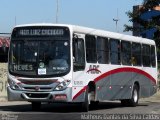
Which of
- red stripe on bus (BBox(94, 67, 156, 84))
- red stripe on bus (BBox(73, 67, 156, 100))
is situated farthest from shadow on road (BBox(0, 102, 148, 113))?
red stripe on bus (BBox(94, 67, 156, 84))

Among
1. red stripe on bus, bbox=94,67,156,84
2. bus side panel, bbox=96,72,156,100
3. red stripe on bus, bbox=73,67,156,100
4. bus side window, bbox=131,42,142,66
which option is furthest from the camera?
bus side window, bbox=131,42,142,66

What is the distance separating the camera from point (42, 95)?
19.0m

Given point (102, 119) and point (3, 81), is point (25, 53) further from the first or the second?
point (3, 81)

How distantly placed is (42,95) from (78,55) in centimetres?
195

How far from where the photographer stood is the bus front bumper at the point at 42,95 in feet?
61.2

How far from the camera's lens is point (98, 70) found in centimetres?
2080

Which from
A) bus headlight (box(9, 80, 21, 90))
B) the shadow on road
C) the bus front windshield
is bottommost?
Result: the shadow on road

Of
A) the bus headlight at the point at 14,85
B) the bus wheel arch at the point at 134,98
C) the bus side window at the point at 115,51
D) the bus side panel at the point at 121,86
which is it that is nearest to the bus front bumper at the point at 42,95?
the bus headlight at the point at 14,85

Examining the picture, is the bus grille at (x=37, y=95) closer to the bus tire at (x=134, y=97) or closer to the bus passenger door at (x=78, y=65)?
the bus passenger door at (x=78, y=65)

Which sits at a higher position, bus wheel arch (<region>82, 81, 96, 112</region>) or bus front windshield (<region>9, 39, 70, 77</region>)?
bus front windshield (<region>9, 39, 70, 77</region>)

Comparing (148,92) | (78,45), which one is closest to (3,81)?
(148,92)

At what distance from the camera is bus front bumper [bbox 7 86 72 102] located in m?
18.7

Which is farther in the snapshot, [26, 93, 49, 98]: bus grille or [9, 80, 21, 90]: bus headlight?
[9, 80, 21, 90]: bus headlight

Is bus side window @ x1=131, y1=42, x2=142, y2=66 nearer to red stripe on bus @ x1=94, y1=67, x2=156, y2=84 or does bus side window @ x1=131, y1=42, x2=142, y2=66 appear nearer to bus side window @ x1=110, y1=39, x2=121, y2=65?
red stripe on bus @ x1=94, y1=67, x2=156, y2=84
